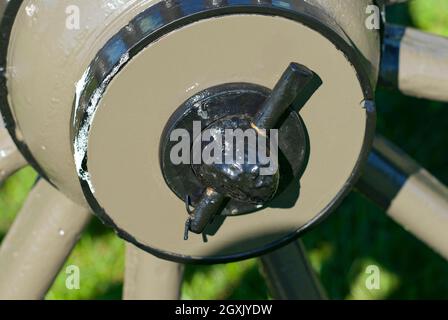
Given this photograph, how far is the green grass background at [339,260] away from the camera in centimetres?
230

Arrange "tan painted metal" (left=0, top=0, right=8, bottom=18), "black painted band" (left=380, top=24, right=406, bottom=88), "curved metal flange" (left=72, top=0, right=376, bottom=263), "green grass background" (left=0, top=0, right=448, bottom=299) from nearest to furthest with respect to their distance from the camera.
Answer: "curved metal flange" (left=72, top=0, right=376, bottom=263)
"tan painted metal" (left=0, top=0, right=8, bottom=18)
"black painted band" (left=380, top=24, right=406, bottom=88)
"green grass background" (left=0, top=0, right=448, bottom=299)

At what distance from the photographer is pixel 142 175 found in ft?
3.92

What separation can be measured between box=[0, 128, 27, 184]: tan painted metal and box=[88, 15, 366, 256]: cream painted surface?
35 centimetres

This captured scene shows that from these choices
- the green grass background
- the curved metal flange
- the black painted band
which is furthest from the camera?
the green grass background

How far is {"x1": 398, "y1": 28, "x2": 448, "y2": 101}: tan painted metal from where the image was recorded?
1442mm

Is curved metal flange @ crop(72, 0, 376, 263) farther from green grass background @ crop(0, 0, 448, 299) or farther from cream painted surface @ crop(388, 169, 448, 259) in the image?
green grass background @ crop(0, 0, 448, 299)

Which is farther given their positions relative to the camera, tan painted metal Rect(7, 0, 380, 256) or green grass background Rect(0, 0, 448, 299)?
green grass background Rect(0, 0, 448, 299)

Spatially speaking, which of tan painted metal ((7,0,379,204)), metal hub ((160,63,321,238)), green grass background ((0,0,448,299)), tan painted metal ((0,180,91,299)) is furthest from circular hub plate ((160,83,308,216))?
green grass background ((0,0,448,299))

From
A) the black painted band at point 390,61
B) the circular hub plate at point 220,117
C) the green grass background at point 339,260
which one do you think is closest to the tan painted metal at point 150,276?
the circular hub plate at point 220,117

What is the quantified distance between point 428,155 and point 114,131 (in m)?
1.46

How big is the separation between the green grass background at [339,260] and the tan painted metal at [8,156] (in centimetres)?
81

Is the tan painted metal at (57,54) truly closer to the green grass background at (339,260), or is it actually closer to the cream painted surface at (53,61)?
the cream painted surface at (53,61)

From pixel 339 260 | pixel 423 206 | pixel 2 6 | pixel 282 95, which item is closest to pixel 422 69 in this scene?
pixel 423 206
